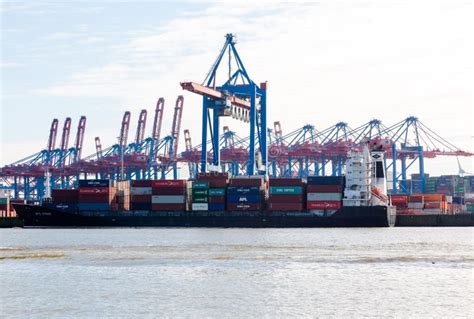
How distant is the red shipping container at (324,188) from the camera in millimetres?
91562

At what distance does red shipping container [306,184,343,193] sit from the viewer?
300 ft

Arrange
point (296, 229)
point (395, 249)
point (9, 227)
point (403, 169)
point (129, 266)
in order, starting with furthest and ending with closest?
point (403, 169), point (9, 227), point (296, 229), point (395, 249), point (129, 266)

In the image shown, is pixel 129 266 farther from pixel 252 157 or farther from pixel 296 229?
pixel 252 157

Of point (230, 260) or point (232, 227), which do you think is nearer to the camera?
point (230, 260)

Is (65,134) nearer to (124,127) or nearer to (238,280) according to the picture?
Result: (124,127)

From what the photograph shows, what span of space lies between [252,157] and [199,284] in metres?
69.8

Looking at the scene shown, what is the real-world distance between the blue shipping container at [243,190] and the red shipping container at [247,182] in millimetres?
561

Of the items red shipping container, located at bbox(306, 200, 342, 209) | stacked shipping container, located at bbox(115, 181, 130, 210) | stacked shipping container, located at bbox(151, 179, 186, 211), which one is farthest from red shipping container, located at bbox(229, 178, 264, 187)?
stacked shipping container, located at bbox(115, 181, 130, 210)

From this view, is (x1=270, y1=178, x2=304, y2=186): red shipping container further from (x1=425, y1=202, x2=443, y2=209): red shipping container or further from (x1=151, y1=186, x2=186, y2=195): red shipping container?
(x1=425, y1=202, x2=443, y2=209): red shipping container

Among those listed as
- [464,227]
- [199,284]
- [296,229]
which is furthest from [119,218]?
[199,284]

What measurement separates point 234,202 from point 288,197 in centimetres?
545

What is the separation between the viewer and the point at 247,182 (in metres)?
94.3

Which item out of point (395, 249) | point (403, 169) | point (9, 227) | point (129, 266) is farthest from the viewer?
point (403, 169)

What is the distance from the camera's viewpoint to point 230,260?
163 feet
